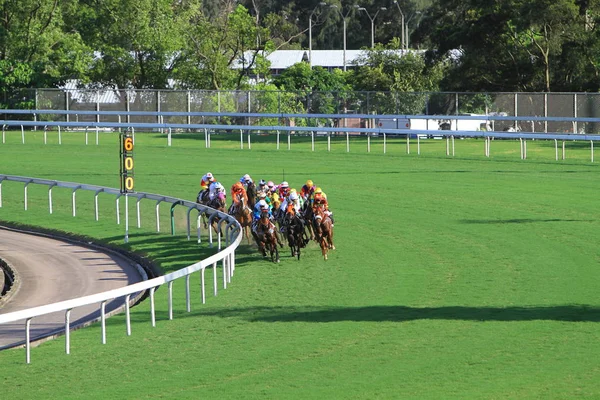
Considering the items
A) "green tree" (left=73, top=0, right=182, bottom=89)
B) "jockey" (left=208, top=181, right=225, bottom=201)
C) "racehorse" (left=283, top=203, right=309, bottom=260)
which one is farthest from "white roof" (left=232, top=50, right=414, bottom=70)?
"racehorse" (left=283, top=203, right=309, bottom=260)

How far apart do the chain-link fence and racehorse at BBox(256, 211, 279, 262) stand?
2456 cm

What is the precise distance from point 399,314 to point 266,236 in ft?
16.6

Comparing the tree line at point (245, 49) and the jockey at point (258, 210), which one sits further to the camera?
the tree line at point (245, 49)

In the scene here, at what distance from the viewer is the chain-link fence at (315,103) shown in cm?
4281

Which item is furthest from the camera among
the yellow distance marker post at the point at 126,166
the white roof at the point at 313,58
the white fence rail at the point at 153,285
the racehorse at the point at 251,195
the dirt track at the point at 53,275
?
the white roof at the point at 313,58

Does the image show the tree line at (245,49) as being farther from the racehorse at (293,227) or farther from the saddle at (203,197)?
the racehorse at (293,227)

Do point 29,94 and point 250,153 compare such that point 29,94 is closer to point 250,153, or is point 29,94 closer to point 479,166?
point 250,153

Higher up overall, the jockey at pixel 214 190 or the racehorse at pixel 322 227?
the jockey at pixel 214 190

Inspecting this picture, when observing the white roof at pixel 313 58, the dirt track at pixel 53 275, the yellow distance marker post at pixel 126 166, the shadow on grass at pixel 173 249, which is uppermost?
the white roof at pixel 313 58

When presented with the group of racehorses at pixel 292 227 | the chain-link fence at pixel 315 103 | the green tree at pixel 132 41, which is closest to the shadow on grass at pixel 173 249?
the group of racehorses at pixel 292 227

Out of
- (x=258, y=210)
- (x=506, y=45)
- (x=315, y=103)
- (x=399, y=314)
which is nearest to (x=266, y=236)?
(x=258, y=210)

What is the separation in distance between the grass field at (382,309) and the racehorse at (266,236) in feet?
1.28

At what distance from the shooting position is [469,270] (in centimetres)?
1745

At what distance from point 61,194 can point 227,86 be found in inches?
1191
